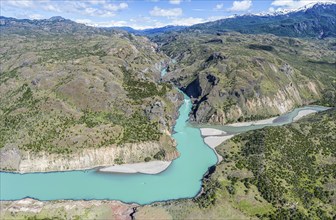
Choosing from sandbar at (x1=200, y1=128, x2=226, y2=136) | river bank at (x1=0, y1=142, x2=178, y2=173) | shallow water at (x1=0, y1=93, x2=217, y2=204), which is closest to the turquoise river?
shallow water at (x1=0, y1=93, x2=217, y2=204)

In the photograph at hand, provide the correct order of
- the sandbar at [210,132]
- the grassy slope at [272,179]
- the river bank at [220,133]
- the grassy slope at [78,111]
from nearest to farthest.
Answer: the grassy slope at [272,179] → the grassy slope at [78,111] → the river bank at [220,133] → the sandbar at [210,132]

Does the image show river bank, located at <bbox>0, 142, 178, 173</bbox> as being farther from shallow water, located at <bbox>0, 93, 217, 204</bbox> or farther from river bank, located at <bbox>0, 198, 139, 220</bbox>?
river bank, located at <bbox>0, 198, 139, 220</bbox>

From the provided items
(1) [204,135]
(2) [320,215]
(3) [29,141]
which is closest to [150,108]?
(1) [204,135]

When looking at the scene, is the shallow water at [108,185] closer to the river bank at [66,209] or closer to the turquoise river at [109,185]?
the turquoise river at [109,185]

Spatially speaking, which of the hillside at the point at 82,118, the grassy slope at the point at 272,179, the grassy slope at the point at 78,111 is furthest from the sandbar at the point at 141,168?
the grassy slope at the point at 272,179

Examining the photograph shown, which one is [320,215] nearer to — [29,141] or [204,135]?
[204,135]

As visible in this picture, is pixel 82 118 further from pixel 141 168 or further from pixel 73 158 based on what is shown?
pixel 141 168
